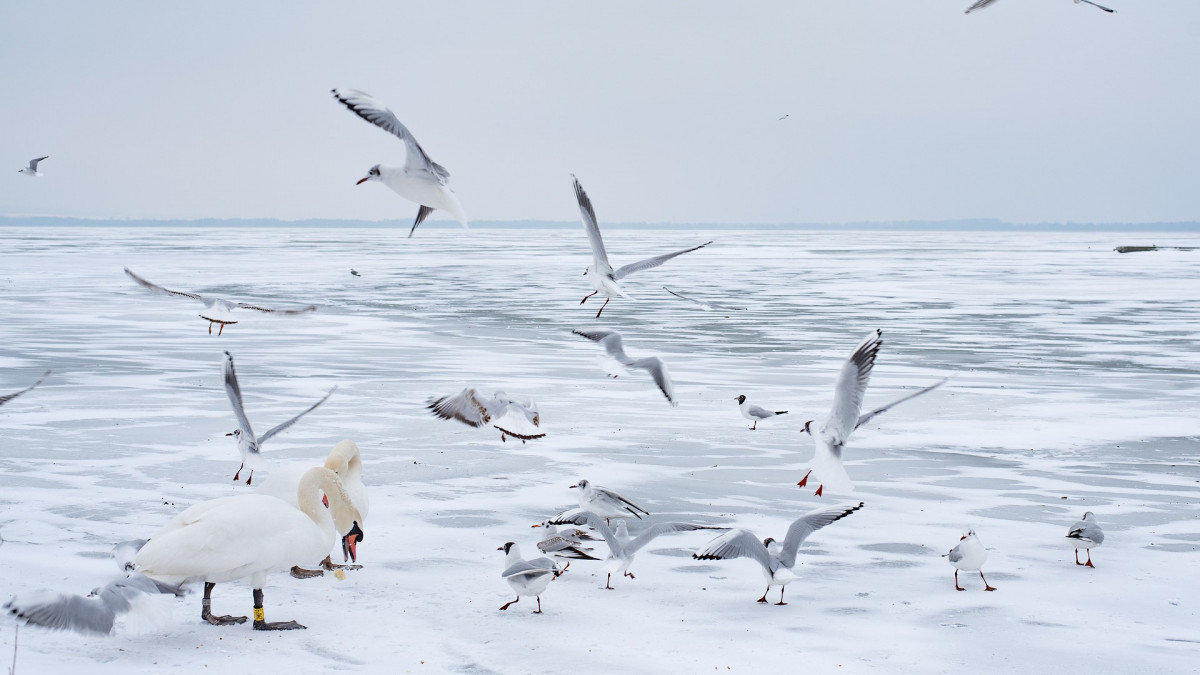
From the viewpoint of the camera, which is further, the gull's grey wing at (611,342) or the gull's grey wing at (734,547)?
the gull's grey wing at (611,342)

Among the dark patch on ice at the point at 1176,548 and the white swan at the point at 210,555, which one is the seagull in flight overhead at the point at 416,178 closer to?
the white swan at the point at 210,555

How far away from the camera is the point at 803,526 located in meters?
6.59

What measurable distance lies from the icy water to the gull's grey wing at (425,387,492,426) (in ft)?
1.77

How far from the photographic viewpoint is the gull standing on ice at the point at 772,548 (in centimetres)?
623

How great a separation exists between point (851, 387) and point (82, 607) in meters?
4.53

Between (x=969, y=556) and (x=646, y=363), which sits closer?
(x=969, y=556)

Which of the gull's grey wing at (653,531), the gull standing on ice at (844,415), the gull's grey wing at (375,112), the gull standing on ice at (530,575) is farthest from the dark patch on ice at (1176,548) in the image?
the gull's grey wing at (375,112)

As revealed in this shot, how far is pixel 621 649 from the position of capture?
5.80 meters

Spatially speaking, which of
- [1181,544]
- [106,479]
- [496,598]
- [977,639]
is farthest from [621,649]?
[106,479]

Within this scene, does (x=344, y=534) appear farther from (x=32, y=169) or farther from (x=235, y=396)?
(x=32, y=169)

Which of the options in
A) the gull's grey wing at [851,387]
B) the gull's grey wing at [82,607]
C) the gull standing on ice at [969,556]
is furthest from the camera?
the gull's grey wing at [851,387]

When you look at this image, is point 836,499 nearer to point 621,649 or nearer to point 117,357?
point 621,649

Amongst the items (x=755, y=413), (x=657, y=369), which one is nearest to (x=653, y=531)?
(x=657, y=369)

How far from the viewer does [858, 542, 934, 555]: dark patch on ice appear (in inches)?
295
